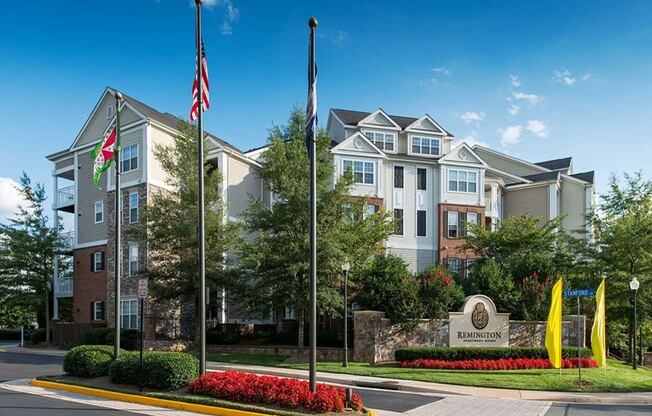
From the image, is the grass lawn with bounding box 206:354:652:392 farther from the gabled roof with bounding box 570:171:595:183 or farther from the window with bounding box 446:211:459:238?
the gabled roof with bounding box 570:171:595:183

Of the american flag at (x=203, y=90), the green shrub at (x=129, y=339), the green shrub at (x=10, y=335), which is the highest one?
the american flag at (x=203, y=90)

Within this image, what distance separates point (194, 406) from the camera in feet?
45.1

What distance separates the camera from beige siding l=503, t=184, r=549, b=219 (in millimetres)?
45875

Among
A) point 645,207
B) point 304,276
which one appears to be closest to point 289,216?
point 304,276

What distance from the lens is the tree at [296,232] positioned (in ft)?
88.3

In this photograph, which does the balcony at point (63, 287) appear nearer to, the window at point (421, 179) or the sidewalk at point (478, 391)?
the sidewalk at point (478, 391)

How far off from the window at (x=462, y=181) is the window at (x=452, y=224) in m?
1.80

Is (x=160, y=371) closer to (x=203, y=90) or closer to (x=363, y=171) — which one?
(x=203, y=90)

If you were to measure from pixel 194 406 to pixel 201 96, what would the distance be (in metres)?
8.07

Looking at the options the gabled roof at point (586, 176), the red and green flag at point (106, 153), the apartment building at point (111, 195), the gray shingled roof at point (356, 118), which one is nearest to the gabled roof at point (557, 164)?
the gabled roof at point (586, 176)

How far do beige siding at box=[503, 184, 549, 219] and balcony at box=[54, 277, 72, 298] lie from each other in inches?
1328

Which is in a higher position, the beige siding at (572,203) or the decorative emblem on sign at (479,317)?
the beige siding at (572,203)

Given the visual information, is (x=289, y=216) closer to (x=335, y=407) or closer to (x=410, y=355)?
(x=410, y=355)

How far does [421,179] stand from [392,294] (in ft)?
60.6
